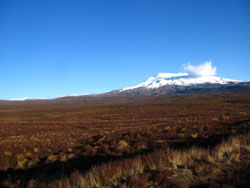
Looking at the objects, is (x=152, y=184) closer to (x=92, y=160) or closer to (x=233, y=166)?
(x=233, y=166)

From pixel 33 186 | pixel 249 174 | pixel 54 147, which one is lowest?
pixel 54 147

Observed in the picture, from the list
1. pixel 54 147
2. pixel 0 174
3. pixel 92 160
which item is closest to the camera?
pixel 0 174

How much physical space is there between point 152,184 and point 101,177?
1.29 m

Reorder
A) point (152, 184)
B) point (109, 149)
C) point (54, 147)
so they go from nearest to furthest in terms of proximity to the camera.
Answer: point (152, 184)
point (109, 149)
point (54, 147)

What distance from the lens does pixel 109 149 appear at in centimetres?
894

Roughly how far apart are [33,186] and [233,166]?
5.38m

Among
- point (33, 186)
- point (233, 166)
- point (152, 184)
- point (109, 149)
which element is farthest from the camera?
point (109, 149)

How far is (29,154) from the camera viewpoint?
Result: 30.9 feet

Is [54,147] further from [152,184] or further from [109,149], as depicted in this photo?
[152,184]

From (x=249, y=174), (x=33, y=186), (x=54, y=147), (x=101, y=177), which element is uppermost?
(x=249, y=174)

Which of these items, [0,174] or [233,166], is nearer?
[233,166]

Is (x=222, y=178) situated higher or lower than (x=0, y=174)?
higher

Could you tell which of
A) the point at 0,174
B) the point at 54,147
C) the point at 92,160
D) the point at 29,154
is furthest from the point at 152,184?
the point at 54,147

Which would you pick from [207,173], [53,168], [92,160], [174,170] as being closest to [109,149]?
[92,160]
